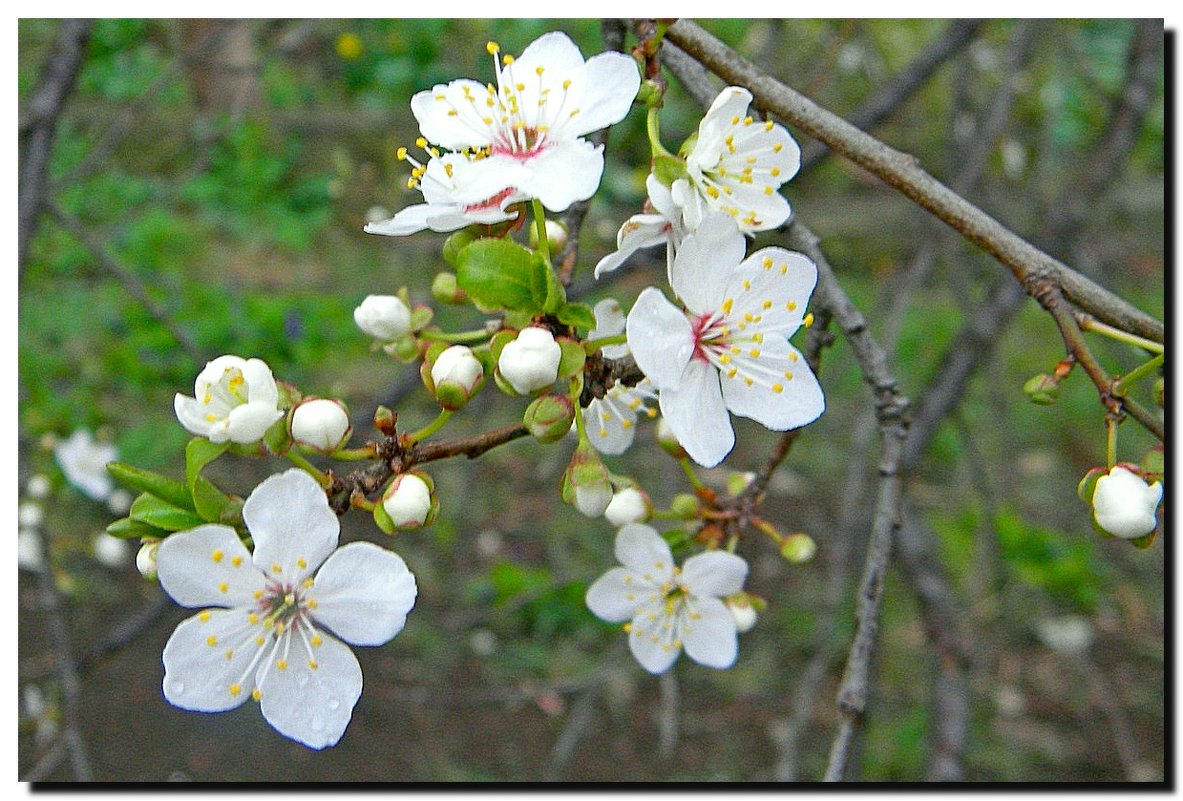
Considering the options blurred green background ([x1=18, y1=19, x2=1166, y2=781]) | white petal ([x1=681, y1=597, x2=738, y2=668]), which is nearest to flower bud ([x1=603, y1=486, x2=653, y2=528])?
white petal ([x1=681, y1=597, x2=738, y2=668])

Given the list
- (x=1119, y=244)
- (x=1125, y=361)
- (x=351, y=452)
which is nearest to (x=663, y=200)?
(x=351, y=452)

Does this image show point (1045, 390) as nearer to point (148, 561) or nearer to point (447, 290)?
point (447, 290)

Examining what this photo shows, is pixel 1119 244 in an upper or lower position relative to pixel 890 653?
upper

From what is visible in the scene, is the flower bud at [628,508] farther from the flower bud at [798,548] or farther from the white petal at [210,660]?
the white petal at [210,660]

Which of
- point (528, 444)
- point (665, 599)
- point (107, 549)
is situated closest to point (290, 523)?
point (665, 599)

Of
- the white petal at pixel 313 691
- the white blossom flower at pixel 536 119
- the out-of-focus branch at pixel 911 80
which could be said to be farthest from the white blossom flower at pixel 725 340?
the out-of-focus branch at pixel 911 80

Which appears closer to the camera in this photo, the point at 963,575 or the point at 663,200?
the point at 663,200

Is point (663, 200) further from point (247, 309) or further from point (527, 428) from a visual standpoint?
point (247, 309)
